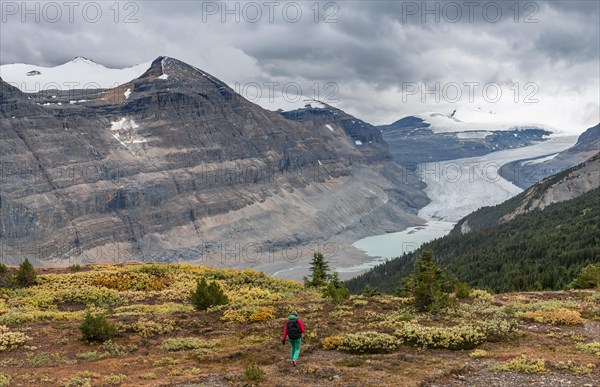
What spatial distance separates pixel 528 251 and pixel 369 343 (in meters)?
102

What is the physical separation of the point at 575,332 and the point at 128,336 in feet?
76.1

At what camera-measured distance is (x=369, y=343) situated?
23.4 metres

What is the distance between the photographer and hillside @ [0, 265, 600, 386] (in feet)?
64.3

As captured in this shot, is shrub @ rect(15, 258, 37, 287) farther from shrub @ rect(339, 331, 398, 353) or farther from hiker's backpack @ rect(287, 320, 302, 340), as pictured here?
shrub @ rect(339, 331, 398, 353)

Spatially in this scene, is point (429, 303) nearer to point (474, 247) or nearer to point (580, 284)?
point (580, 284)

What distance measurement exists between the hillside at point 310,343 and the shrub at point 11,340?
0.20 ft

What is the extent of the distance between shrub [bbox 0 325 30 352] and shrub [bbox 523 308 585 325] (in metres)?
27.2

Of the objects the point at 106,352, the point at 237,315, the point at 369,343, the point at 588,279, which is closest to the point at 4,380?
the point at 106,352

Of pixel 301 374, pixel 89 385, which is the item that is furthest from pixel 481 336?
pixel 89 385

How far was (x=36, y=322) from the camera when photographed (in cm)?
3130

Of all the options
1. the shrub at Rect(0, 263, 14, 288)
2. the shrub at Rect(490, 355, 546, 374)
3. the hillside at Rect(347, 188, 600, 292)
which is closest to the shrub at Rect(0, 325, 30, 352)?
the shrub at Rect(0, 263, 14, 288)

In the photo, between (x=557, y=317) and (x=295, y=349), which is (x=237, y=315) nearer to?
(x=295, y=349)

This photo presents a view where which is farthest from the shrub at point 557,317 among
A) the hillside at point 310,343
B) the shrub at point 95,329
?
the shrub at point 95,329

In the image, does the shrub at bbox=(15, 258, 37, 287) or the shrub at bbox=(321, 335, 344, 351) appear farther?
the shrub at bbox=(15, 258, 37, 287)
